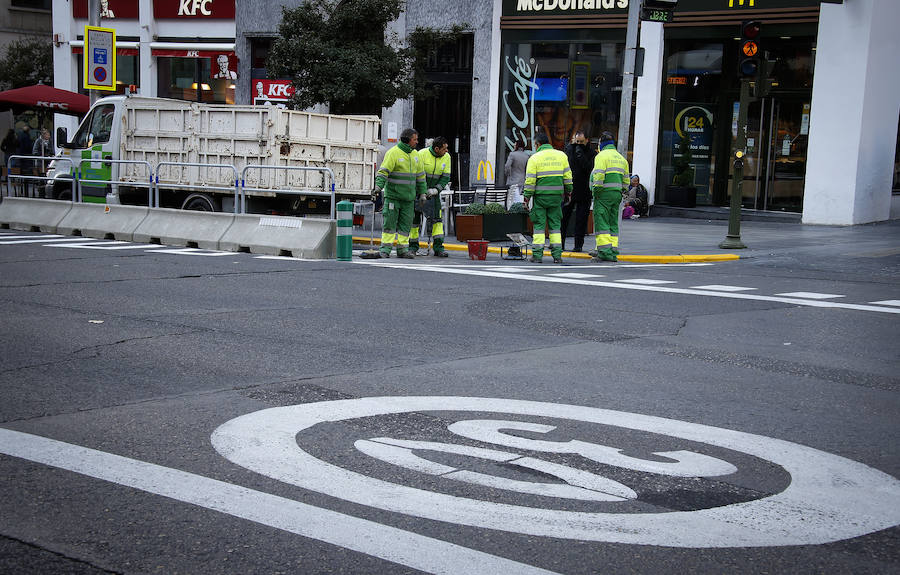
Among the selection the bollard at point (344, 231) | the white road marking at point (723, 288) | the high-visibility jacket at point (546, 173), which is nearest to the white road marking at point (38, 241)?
the bollard at point (344, 231)

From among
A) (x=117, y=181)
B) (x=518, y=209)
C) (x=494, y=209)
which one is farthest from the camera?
(x=117, y=181)

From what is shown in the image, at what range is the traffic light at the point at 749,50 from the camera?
57.1 ft

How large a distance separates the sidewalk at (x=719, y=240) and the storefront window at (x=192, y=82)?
13335mm

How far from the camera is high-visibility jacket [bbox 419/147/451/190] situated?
54.9 feet

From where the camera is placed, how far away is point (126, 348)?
790 centimetres

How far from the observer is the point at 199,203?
747 inches

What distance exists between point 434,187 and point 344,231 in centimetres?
209

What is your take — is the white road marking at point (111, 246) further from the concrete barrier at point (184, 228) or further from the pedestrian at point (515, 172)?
the pedestrian at point (515, 172)

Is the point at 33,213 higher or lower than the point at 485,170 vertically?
lower

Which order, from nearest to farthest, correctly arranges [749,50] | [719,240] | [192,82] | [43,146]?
→ [749,50] < [719,240] < [43,146] < [192,82]

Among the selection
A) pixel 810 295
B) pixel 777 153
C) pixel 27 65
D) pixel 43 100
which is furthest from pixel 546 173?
pixel 27 65

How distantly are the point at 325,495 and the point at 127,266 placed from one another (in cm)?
1000

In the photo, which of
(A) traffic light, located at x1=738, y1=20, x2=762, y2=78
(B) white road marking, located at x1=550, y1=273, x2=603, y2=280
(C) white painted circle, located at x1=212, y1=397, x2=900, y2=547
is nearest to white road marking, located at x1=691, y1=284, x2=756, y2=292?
(B) white road marking, located at x1=550, y1=273, x2=603, y2=280

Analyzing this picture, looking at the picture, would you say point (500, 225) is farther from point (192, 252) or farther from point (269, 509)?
point (269, 509)
